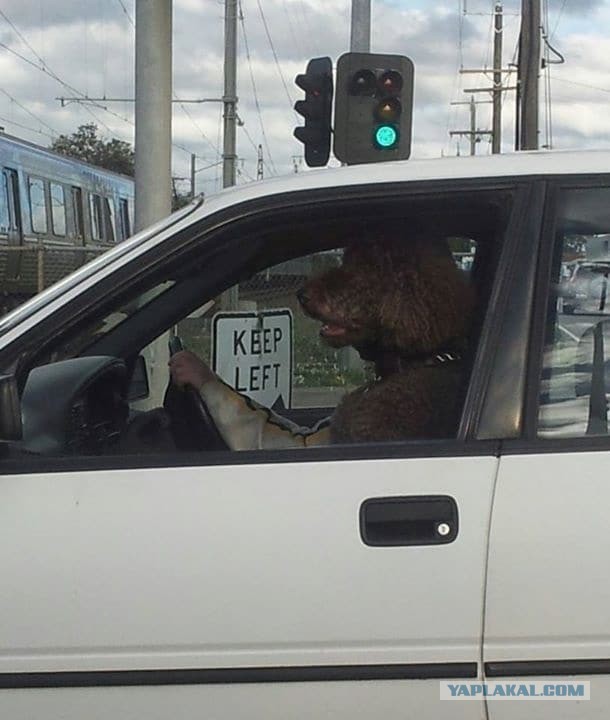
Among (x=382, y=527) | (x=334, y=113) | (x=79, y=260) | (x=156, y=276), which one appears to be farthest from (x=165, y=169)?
(x=79, y=260)

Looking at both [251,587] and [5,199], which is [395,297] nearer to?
[251,587]

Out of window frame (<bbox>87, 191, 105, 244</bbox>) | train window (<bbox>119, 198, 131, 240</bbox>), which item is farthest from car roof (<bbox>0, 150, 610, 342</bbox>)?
train window (<bbox>119, 198, 131, 240</bbox>)

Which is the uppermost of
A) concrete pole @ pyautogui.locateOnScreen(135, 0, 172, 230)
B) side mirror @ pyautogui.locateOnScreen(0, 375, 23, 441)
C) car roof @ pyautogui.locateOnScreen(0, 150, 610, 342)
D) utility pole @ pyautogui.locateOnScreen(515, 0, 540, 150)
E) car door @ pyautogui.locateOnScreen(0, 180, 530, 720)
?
utility pole @ pyautogui.locateOnScreen(515, 0, 540, 150)

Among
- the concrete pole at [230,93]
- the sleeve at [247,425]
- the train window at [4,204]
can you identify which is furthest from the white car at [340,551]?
the concrete pole at [230,93]

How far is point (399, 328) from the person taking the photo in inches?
99.0

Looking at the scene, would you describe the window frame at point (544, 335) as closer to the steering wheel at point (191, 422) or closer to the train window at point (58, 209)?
the steering wheel at point (191, 422)

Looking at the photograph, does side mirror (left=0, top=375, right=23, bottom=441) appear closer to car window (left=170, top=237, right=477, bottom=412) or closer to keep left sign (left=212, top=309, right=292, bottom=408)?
car window (left=170, top=237, right=477, bottom=412)

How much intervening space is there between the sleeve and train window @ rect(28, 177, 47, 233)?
16.4m

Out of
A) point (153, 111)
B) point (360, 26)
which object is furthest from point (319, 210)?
point (360, 26)

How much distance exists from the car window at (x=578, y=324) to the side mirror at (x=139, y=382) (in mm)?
1654

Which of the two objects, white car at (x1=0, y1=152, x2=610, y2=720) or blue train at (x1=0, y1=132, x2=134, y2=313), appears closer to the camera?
white car at (x1=0, y1=152, x2=610, y2=720)

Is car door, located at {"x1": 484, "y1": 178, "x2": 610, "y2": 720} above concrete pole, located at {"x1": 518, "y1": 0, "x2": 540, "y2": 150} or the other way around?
the other way around

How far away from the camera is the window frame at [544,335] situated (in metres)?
2.15

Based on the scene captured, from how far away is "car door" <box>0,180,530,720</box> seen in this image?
6.82 feet
